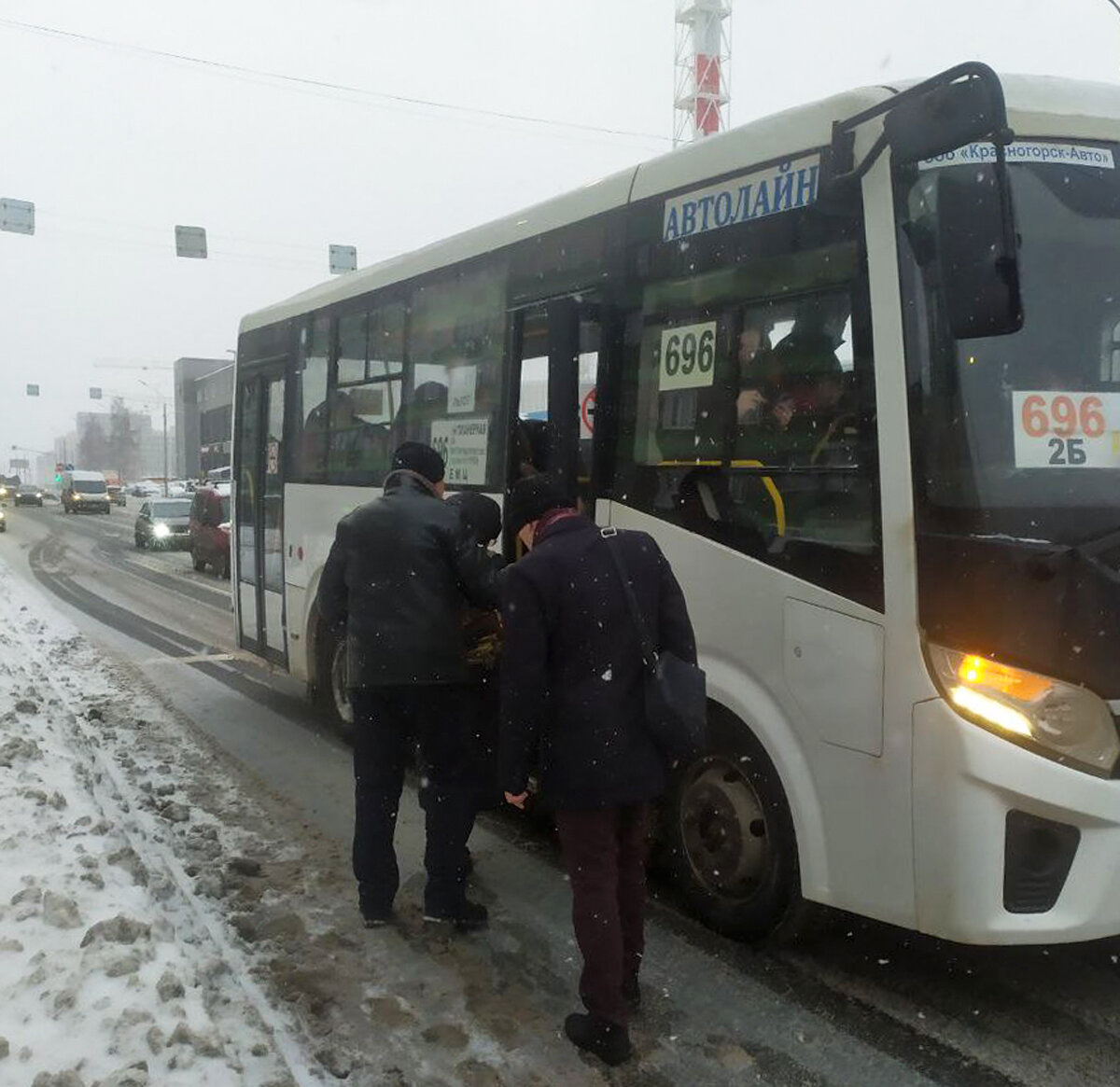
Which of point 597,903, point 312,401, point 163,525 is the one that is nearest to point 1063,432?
point 597,903

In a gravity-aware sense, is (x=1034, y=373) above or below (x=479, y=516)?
above

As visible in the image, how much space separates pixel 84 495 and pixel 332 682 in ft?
180

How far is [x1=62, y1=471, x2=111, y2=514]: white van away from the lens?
2201 inches

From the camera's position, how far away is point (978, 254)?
9.86ft

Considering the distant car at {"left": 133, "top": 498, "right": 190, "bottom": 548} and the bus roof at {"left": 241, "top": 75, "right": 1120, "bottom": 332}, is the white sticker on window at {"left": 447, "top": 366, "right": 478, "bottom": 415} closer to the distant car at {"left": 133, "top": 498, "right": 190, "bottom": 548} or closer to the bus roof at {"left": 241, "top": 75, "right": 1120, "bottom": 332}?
the bus roof at {"left": 241, "top": 75, "right": 1120, "bottom": 332}

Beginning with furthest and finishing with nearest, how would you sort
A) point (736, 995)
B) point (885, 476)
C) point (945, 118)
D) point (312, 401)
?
point (312, 401) → point (736, 995) → point (885, 476) → point (945, 118)

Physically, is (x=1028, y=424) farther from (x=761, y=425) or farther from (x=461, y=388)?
(x=461, y=388)

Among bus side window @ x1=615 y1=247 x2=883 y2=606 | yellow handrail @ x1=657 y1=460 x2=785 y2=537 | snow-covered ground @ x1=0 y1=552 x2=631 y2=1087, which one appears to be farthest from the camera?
yellow handrail @ x1=657 y1=460 x2=785 y2=537

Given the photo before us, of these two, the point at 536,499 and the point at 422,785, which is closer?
the point at 536,499

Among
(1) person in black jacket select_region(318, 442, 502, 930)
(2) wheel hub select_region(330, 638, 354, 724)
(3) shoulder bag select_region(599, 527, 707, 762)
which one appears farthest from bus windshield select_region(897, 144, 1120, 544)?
(2) wheel hub select_region(330, 638, 354, 724)

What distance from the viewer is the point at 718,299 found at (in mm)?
4031

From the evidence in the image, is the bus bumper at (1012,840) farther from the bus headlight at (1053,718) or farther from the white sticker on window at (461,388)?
the white sticker on window at (461,388)

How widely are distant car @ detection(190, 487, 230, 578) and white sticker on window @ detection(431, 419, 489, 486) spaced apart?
52.8ft

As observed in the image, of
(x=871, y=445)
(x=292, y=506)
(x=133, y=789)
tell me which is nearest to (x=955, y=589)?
(x=871, y=445)
